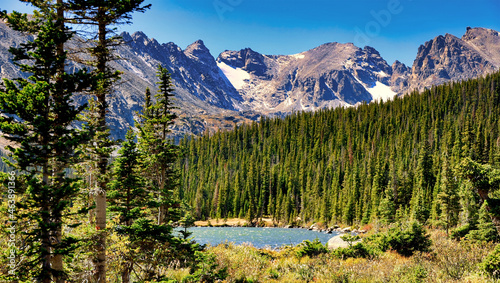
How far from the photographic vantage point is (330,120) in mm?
149625

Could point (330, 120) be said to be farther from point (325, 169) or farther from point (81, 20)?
point (81, 20)

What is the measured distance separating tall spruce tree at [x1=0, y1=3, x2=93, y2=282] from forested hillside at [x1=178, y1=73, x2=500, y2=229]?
175ft

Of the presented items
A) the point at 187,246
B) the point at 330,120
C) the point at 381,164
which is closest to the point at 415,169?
the point at 381,164

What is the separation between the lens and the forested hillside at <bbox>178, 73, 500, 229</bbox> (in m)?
82.8

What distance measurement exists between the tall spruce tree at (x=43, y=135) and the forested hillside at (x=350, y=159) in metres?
53.3

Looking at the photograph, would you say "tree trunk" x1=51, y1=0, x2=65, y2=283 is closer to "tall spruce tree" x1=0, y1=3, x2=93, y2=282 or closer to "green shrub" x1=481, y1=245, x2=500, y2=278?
"tall spruce tree" x1=0, y1=3, x2=93, y2=282

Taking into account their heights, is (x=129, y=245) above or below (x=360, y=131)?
below

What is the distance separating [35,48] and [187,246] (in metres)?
12.1

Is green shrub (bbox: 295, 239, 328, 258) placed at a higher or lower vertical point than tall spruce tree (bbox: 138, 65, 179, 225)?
lower

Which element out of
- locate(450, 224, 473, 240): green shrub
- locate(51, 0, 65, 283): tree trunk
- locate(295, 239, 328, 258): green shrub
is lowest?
locate(295, 239, 328, 258): green shrub

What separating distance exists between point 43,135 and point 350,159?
119124 mm

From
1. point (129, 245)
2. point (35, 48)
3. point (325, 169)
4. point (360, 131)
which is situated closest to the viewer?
point (35, 48)

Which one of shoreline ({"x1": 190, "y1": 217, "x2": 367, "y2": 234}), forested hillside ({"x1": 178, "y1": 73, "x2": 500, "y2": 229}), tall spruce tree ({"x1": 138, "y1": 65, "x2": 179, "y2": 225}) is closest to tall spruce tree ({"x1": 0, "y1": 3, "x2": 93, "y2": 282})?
tall spruce tree ({"x1": 138, "y1": 65, "x2": 179, "y2": 225})

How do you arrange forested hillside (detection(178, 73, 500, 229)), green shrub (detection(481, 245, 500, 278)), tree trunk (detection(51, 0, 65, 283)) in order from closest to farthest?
tree trunk (detection(51, 0, 65, 283)) < green shrub (detection(481, 245, 500, 278)) < forested hillside (detection(178, 73, 500, 229))
